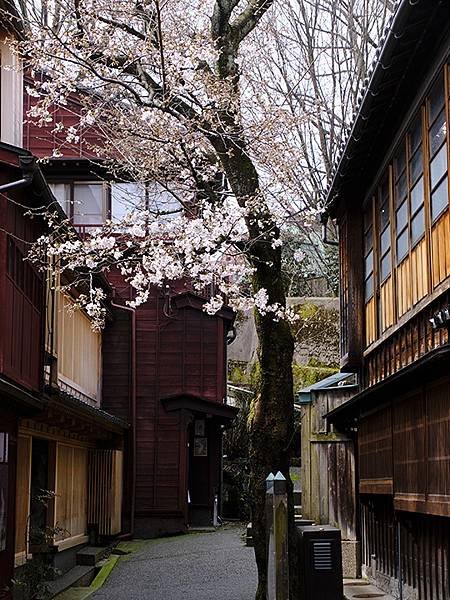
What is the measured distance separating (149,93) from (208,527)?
15.9 metres

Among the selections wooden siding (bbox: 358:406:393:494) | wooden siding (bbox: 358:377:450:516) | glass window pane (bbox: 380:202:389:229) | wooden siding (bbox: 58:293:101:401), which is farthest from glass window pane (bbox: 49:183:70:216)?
wooden siding (bbox: 358:377:450:516)

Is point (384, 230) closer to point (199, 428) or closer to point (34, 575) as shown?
point (34, 575)

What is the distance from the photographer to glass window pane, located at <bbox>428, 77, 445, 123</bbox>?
378 inches

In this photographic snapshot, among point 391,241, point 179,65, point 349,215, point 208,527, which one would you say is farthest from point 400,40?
point 208,527

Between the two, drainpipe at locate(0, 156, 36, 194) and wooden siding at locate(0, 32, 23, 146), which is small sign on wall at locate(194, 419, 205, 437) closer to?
wooden siding at locate(0, 32, 23, 146)

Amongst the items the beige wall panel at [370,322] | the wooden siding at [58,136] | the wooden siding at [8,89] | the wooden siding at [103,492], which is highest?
the wooden siding at [58,136]

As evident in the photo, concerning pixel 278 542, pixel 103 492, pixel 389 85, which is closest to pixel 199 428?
pixel 103 492

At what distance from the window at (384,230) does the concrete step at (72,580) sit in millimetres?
6782

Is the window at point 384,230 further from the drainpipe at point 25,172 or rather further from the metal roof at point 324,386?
the drainpipe at point 25,172

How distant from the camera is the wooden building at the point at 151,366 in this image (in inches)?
995

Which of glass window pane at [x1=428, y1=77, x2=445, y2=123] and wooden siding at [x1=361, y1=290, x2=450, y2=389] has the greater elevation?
glass window pane at [x1=428, y1=77, x2=445, y2=123]

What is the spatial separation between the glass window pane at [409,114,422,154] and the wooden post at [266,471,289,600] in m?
4.30

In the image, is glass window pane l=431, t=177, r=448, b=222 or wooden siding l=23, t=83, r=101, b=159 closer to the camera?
glass window pane l=431, t=177, r=448, b=222

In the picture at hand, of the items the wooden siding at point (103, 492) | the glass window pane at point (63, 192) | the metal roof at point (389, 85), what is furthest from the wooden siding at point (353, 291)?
the glass window pane at point (63, 192)
